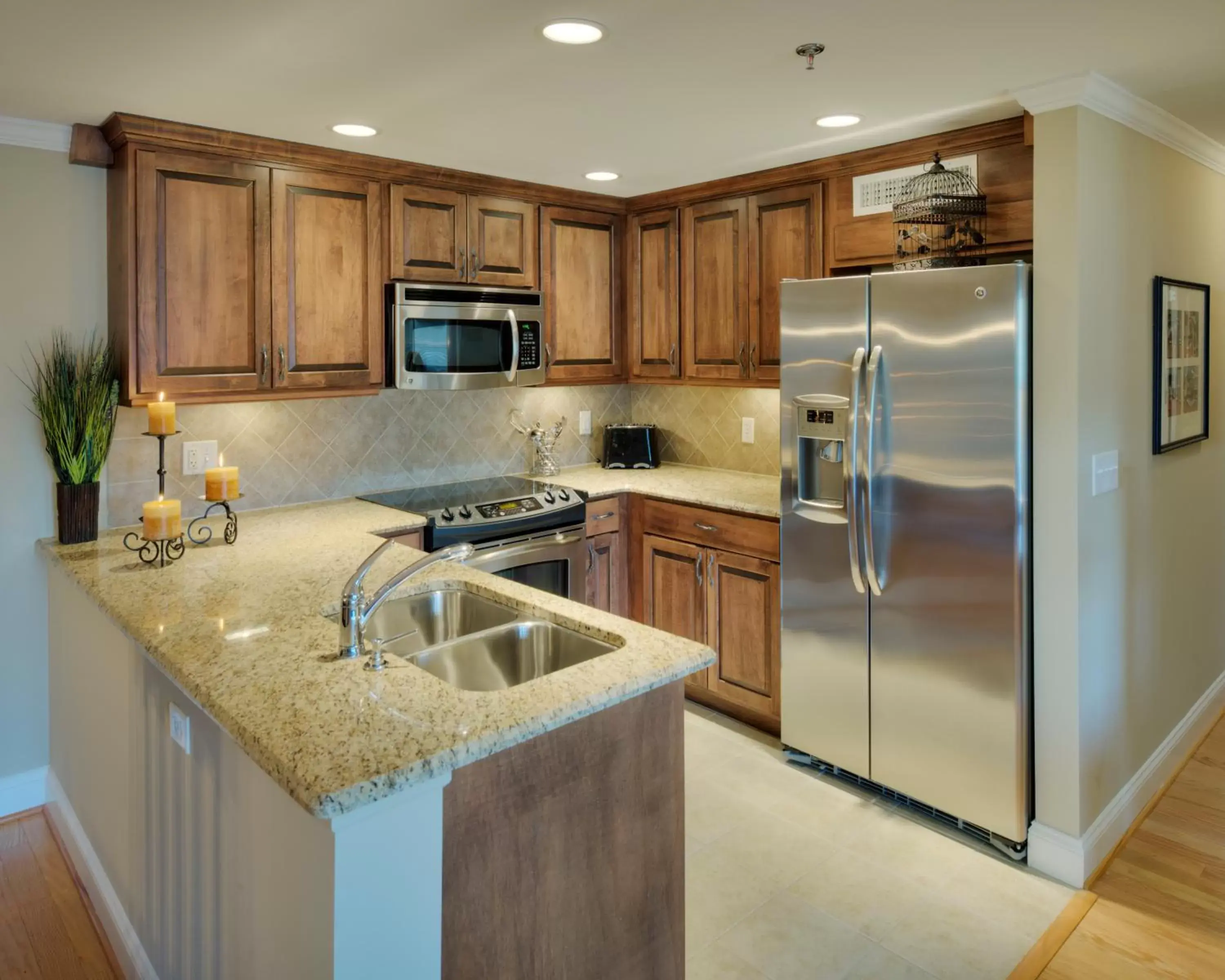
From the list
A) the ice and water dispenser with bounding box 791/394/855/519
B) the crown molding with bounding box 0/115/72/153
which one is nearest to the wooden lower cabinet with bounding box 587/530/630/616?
the ice and water dispenser with bounding box 791/394/855/519

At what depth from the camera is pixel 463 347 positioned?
3.60m

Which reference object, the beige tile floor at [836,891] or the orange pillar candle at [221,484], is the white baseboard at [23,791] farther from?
the beige tile floor at [836,891]

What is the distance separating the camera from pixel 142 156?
2795mm

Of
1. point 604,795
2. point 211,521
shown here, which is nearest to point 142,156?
point 211,521

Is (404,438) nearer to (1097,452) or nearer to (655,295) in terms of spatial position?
(655,295)

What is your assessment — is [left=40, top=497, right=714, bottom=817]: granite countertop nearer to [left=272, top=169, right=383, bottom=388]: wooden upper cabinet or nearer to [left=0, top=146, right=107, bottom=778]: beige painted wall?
[left=0, top=146, right=107, bottom=778]: beige painted wall

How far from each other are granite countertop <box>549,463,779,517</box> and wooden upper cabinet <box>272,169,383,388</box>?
3.60 ft

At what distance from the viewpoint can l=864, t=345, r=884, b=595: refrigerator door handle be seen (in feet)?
9.05

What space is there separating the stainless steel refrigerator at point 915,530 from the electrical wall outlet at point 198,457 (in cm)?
213

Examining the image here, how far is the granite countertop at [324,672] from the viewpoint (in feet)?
4.43

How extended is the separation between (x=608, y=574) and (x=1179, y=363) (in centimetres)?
231

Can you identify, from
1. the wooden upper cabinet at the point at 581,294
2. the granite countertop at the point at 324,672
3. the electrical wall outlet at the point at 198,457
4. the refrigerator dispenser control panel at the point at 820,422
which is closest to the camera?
the granite countertop at the point at 324,672

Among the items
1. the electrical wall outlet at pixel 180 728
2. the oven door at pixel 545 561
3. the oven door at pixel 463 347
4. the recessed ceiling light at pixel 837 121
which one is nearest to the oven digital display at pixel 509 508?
the oven door at pixel 545 561

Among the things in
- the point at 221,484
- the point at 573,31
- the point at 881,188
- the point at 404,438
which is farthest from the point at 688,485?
the point at 573,31
